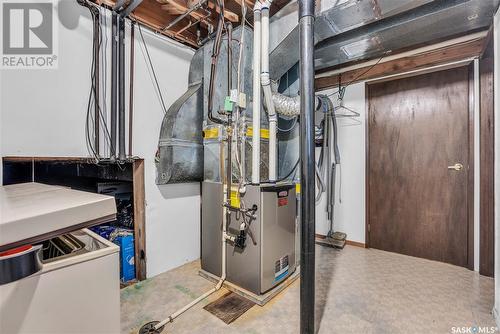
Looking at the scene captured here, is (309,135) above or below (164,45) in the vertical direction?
below

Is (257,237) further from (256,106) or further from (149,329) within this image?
(256,106)

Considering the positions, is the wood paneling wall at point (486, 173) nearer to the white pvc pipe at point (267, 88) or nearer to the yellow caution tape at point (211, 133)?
the white pvc pipe at point (267, 88)

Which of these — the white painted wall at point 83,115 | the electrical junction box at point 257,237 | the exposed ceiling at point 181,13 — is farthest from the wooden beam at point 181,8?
the electrical junction box at point 257,237

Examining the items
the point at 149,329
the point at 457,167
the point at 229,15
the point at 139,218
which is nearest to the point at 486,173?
the point at 457,167

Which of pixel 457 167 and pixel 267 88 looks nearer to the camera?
pixel 267 88

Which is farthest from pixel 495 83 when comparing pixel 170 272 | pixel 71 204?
pixel 170 272

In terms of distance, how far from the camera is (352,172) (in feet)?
9.84

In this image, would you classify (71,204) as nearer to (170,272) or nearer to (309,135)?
(309,135)

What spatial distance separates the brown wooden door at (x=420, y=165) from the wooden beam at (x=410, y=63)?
170 mm

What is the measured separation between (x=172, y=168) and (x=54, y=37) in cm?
126

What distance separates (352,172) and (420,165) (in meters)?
0.70

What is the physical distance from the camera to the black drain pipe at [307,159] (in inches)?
53.7

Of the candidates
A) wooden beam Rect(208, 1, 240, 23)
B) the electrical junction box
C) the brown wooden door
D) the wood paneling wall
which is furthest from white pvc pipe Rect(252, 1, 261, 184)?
the wood paneling wall

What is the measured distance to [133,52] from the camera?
2092 mm
